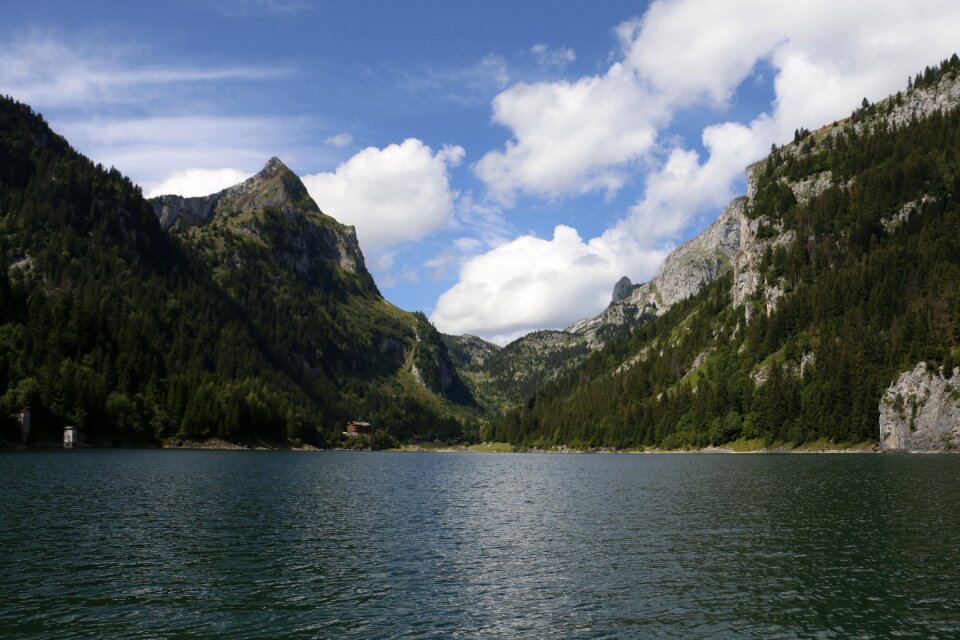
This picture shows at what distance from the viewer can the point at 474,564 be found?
4059 cm

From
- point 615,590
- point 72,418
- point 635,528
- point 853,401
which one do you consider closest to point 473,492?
point 635,528

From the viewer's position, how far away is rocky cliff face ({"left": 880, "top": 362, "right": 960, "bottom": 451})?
525 feet

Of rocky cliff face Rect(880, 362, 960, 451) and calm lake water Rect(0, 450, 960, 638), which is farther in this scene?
rocky cliff face Rect(880, 362, 960, 451)

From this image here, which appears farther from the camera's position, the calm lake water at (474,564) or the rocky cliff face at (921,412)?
the rocky cliff face at (921,412)

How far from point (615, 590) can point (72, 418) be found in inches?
6953

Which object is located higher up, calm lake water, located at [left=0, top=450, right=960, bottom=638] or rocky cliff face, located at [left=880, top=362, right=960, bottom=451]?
rocky cliff face, located at [left=880, top=362, right=960, bottom=451]

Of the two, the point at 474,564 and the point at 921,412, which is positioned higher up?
the point at 921,412

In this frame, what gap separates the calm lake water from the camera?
28.5 metres

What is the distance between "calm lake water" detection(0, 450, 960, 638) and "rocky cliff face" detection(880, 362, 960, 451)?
108m

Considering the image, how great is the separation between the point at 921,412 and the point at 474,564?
168439mm

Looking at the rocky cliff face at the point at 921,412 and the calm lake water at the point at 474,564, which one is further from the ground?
the rocky cliff face at the point at 921,412

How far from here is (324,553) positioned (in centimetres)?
4300

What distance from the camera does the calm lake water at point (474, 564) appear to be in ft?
93.4

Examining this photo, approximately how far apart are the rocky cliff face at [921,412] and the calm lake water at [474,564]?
4241 inches
